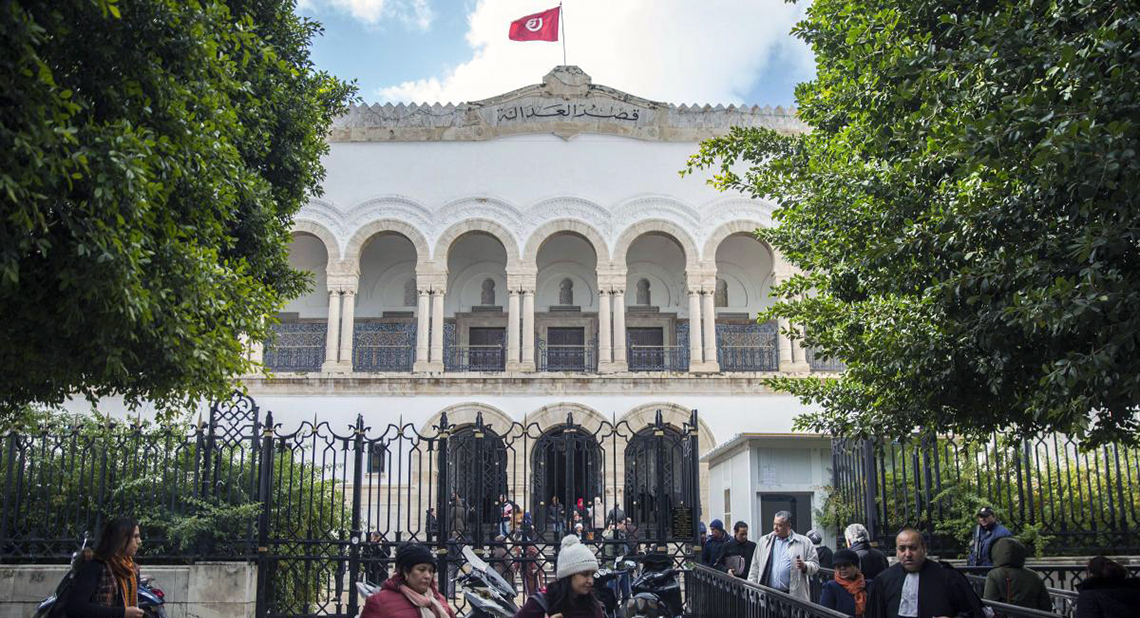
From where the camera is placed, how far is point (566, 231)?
2438cm

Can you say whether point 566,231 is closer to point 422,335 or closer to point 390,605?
point 422,335

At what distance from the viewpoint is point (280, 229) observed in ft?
33.9

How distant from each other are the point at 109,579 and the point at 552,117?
2046 cm

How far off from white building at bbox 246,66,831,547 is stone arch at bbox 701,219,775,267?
0.14 feet

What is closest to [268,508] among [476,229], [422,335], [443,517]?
[443,517]

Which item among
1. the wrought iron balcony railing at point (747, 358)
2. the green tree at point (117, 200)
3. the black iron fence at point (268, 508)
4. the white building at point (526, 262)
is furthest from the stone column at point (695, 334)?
the green tree at point (117, 200)

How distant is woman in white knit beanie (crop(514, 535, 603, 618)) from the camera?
198 inches

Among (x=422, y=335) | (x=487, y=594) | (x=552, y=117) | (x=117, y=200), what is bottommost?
(x=487, y=594)

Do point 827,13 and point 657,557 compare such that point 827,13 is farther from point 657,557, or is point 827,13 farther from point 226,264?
point 226,264

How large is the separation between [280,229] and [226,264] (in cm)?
168

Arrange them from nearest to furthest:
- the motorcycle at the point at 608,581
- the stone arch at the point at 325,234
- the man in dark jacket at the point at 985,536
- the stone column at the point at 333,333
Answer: the motorcycle at the point at 608,581, the man in dark jacket at the point at 985,536, the stone column at the point at 333,333, the stone arch at the point at 325,234

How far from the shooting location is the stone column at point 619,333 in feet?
77.2

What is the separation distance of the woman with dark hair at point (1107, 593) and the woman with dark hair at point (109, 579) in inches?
233

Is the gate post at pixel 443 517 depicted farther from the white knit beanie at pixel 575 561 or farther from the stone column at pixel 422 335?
the stone column at pixel 422 335
